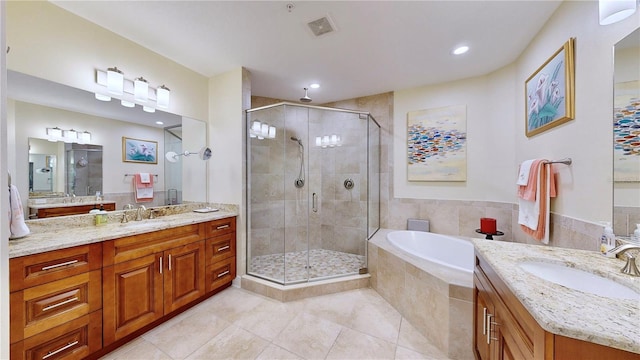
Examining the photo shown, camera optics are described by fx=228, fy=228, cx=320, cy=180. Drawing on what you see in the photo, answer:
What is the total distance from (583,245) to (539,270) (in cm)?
56

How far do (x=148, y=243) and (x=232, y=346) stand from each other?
101cm

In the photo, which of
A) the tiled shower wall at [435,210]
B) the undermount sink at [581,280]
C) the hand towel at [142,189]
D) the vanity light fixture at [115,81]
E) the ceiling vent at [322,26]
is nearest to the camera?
the undermount sink at [581,280]

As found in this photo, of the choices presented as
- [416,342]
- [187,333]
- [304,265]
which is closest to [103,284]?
[187,333]

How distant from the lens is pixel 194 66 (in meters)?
2.53

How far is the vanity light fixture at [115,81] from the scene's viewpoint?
6.20 feet

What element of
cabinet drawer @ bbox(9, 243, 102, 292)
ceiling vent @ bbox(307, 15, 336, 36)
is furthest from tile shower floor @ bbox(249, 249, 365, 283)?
ceiling vent @ bbox(307, 15, 336, 36)

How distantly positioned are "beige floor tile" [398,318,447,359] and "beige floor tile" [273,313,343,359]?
49 cm

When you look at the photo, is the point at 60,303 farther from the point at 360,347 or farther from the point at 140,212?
the point at 360,347

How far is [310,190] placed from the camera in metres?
3.40

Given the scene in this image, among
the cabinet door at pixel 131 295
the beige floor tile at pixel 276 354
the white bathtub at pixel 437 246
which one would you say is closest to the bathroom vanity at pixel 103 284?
the cabinet door at pixel 131 295

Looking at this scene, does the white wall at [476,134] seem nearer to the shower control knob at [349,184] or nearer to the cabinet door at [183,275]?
the shower control knob at [349,184]

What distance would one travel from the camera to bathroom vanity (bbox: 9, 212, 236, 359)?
1.22 metres

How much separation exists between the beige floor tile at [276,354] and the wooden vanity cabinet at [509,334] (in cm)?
115

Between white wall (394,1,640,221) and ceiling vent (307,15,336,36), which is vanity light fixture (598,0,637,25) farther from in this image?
Answer: ceiling vent (307,15,336,36)
